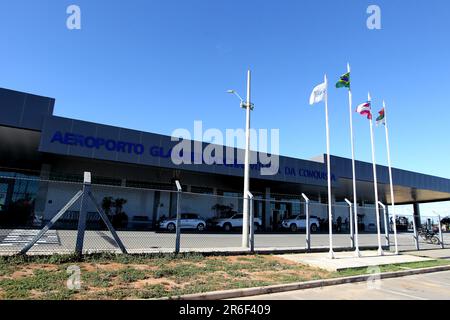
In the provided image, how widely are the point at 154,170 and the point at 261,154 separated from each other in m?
9.59

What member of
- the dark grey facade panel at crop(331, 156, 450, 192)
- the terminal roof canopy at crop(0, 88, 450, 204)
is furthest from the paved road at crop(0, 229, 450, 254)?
the dark grey facade panel at crop(331, 156, 450, 192)

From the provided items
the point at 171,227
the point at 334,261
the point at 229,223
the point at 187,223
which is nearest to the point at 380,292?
the point at 334,261

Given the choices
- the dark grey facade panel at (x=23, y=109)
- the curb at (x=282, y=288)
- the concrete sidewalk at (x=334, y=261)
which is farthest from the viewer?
the dark grey facade panel at (x=23, y=109)

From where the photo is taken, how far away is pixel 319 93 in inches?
576

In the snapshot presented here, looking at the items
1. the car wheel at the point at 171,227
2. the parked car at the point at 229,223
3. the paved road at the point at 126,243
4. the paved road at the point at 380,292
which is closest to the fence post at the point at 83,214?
the paved road at the point at 126,243

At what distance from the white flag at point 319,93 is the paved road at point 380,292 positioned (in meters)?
7.70

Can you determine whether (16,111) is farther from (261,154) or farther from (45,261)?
(261,154)

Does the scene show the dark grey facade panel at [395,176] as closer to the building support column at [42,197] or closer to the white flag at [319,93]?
the white flag at [319,93]

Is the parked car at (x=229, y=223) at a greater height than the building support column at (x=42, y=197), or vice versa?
the building support column at (x=42, y=197)

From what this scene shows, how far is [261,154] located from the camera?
99.9 feet

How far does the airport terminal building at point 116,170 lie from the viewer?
21.5 m

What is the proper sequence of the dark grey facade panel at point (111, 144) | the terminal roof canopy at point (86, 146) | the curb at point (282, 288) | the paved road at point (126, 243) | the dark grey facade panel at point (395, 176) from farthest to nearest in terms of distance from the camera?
1. the dark grey facade panel at point (395, 176)
2. the dark grey facade panel at point (111, 144)
3. the terminal roof canopy at point (86, 146)
4. the paved road at point (126, 243)
5. the curb at point (282, 288)

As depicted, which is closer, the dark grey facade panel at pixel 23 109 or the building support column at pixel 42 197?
the dark grey facade panel at pixel 23 109
